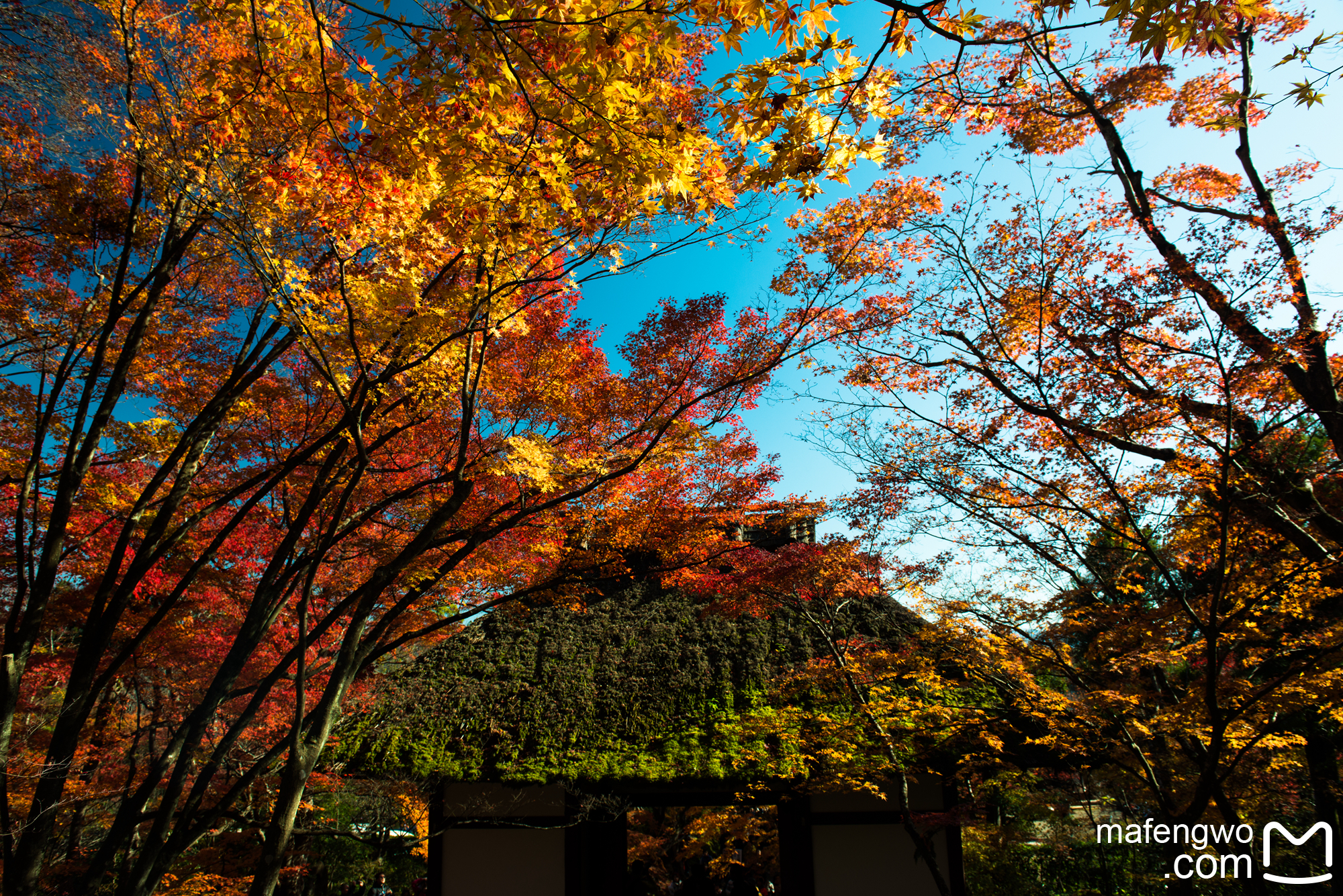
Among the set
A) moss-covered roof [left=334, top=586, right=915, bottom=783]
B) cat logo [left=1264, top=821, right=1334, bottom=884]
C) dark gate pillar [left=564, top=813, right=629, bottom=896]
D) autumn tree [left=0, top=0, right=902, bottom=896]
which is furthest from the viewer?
dark gate pillar [left=564, top=813, right=629, bottom=896]

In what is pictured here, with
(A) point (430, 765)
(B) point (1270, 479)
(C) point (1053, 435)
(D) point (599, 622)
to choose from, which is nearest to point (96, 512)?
(A) point (430, 765)

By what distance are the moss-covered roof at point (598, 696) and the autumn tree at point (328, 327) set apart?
1656 millimetres

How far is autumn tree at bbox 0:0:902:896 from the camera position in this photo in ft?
8.18

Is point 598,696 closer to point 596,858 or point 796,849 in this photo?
point 596,858

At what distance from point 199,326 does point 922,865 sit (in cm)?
994

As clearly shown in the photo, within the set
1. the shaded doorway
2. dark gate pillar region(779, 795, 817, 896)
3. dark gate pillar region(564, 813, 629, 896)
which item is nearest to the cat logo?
dark gate pillar region(779, 795, 817, 896)

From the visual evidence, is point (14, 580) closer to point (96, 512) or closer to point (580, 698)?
point (96, 512)

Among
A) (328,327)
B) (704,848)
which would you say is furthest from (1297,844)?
(328,327)

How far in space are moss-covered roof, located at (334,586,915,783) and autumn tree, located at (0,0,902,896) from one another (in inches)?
65.2

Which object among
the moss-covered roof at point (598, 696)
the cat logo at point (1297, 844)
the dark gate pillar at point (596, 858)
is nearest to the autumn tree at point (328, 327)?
the moss-covered roof at point (598, 696)

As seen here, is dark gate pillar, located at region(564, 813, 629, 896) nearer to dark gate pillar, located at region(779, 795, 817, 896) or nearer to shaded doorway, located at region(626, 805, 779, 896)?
shaded doorway, located at region(626, 805, 779, 896)

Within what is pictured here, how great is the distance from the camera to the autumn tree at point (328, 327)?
8.18 feet

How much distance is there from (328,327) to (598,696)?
6003 millimetres

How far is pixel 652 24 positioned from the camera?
208 cm
